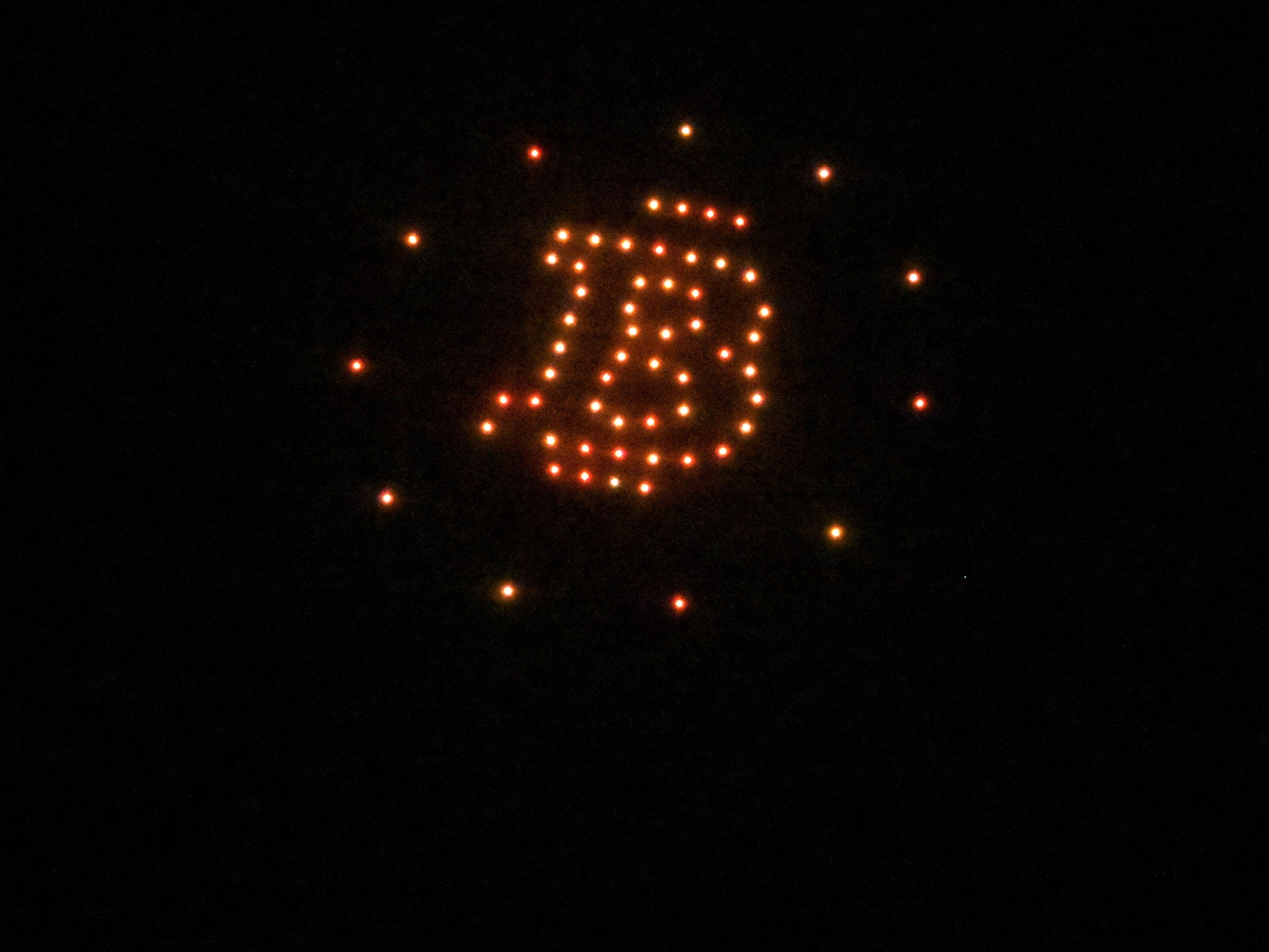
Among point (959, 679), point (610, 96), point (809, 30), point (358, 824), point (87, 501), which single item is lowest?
point (358, 824)

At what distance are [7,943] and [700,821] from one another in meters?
1.23

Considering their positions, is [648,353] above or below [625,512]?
above

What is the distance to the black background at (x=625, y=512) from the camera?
1.44 metres

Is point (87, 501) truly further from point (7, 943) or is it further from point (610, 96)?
point (610, 96)

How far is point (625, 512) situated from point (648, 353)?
12.1 inches

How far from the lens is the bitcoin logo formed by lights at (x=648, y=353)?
1526mm

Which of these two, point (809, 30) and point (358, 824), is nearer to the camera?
point (358, 824)

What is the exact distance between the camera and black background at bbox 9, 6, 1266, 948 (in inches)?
56.7

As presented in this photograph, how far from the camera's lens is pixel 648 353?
154 centimetres

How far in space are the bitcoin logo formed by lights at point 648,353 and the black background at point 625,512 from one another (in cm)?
6

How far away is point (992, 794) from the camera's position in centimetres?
145

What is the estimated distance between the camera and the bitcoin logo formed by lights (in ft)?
5.01

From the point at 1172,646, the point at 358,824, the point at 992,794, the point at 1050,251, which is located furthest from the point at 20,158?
the point at 1172,646

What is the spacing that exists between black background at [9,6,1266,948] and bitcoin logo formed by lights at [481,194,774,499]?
0.06 meters
